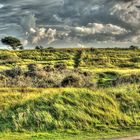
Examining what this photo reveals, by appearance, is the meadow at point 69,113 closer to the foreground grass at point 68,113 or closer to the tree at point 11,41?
the foreground grass at point 68,113

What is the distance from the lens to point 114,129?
72.7 ft

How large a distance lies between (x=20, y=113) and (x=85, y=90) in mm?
4705

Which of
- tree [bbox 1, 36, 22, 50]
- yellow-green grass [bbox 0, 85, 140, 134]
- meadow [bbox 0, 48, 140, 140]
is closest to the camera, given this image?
meadow [bbox 0, 48, 140, 140]

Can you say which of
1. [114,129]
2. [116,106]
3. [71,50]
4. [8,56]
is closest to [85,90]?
[116,106]

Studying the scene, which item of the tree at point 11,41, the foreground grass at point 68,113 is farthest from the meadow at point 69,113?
the tree at point 11,41

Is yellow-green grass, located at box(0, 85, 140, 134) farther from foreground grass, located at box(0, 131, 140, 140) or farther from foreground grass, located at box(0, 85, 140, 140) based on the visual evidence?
foreground grass, located at box(0, 131, 140, 140)

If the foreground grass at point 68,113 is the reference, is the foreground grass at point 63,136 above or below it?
below

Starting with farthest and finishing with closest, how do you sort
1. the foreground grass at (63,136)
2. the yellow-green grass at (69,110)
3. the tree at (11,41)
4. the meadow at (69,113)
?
1. the tree at (11,41)
2. the yellow-green grass at (69,110)
3. the meadow at (69,113)
4. the foreground grass at (63,136)

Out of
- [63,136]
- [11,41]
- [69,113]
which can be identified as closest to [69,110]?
[69,113]

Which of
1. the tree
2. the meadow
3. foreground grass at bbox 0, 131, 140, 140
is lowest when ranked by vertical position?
foreground grass at bbox 0, 131, 140, 140

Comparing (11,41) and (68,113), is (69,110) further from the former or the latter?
(11,41)

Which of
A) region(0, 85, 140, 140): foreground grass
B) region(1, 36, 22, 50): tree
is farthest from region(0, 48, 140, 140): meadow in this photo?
region(1, 36, 22, 50): tree

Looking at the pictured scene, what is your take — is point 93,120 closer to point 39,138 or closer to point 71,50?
point 39,138

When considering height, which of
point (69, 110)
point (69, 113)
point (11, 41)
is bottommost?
point (69, 113)
